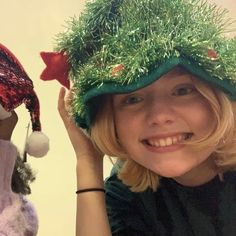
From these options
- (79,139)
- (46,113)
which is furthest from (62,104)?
(46,113)

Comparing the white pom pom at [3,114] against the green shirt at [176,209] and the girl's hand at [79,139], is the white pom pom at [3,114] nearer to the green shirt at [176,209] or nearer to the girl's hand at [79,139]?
the girl's hand at [79,139]

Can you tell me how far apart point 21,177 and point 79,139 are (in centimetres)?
23

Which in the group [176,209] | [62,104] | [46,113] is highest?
[46,113]

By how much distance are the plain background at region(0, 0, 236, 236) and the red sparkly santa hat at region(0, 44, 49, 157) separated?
1.91ft

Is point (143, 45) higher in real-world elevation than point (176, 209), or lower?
higher

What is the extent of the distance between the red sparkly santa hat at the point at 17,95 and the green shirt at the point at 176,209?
11.2 inches

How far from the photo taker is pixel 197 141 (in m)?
0.69

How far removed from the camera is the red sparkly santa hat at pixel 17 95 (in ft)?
1.91

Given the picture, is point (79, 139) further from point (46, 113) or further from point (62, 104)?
point (46, 113)

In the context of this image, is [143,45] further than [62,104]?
No

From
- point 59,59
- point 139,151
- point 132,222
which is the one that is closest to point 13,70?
point 59,59

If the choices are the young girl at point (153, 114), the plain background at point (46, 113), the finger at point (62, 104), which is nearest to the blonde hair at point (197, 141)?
the young girl at point (153, 114)

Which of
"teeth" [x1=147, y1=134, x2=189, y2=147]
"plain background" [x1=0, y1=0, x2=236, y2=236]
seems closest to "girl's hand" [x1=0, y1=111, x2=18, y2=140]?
"teeth" [x1=147, y1=134, x2=189, y2=147]

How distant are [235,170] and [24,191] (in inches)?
16.0
